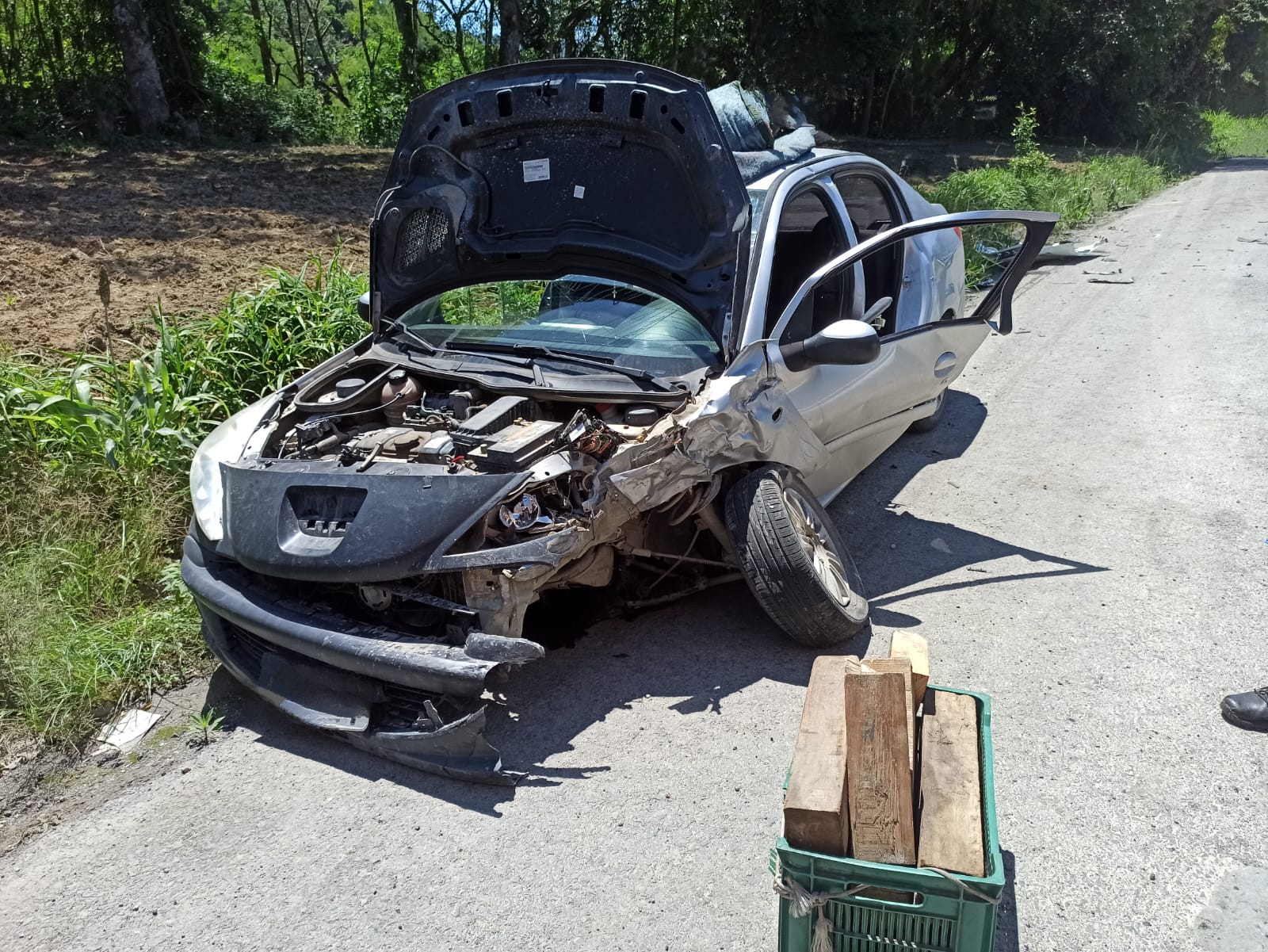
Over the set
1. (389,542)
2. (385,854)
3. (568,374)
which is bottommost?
(385,854)

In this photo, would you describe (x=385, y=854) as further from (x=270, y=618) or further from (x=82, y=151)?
(x=82, y=151)

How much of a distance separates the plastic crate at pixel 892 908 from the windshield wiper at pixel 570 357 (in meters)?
2.15

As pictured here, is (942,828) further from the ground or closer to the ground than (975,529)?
further from the ground

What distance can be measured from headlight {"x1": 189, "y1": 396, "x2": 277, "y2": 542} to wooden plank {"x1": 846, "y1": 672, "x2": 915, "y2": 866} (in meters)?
2.63

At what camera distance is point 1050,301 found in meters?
11.0

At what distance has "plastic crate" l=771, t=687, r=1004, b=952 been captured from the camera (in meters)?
2.31

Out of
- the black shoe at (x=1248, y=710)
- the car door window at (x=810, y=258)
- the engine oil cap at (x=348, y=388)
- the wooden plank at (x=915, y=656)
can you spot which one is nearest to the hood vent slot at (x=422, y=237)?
the engine oil cap at (x=348, y=388)

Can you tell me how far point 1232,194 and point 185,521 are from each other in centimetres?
2231

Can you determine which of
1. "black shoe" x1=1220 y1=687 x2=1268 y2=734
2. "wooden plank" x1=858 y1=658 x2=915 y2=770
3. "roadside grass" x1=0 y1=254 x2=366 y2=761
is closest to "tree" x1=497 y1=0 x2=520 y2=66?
"roadside grass" x1=0 y1=254 x2=366 y2=761

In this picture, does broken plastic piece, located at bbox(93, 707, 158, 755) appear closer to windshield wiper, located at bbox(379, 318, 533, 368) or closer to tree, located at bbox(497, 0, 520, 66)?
windshield wiper, located at bbox(379, 318, 533, 368)

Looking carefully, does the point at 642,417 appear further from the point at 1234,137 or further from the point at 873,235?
the point at 1234,137

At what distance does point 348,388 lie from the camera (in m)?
4.63

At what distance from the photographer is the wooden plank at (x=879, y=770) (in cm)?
239

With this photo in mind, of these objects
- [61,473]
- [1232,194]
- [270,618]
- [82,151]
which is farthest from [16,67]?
[1232,194]
